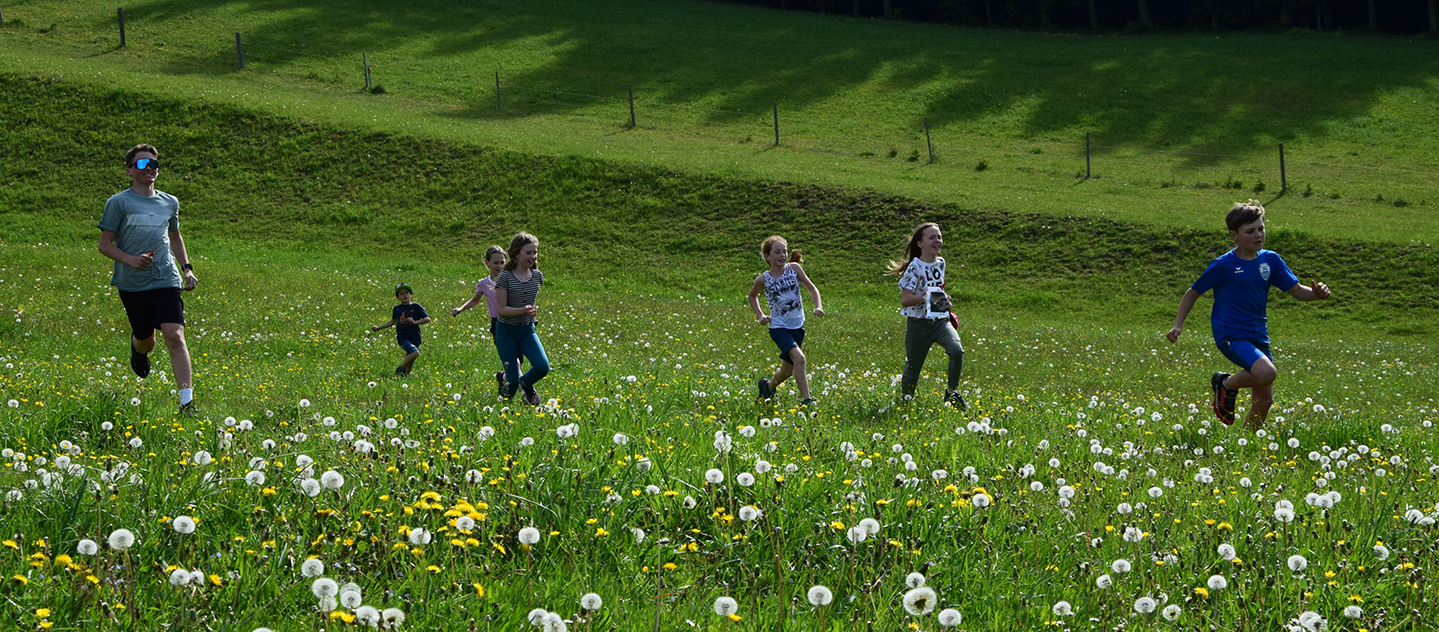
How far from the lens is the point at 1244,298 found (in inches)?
361

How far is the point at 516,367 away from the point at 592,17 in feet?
221

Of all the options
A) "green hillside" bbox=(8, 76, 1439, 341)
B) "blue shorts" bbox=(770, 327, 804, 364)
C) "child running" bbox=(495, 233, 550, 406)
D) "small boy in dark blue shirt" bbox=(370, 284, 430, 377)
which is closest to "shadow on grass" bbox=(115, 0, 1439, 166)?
"green hillside" bbox=(8, 76, 1439, 341)

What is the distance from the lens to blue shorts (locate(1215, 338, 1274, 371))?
8969 mm

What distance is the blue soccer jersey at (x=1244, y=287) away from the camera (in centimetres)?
914

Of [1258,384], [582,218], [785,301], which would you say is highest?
[785,301]

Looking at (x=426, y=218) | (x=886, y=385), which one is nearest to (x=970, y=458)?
(x=886, y=385)

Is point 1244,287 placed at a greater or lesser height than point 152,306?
lesser

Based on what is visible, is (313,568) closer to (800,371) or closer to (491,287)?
(800,371)

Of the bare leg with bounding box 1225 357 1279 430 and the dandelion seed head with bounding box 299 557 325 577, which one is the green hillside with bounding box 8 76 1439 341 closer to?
the bare leg with bounding box 1225 357 1279 430

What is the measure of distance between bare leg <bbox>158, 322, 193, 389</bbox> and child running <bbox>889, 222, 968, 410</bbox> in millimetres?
7103

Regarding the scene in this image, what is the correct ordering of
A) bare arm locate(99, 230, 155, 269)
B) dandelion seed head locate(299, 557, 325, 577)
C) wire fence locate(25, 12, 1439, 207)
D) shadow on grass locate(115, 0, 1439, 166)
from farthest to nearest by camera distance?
shadow on grass locate(115, 0, 1439, 166)
wire fence locate(25, 12, 1439, 207)
bare arm locate(99, 230, 155, 269)
dandelion seed head locate(299, 557, 325, 577)

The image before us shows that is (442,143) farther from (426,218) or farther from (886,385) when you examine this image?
(886,385)

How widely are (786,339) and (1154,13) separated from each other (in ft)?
262

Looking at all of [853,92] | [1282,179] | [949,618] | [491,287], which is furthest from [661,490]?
[853,92]
